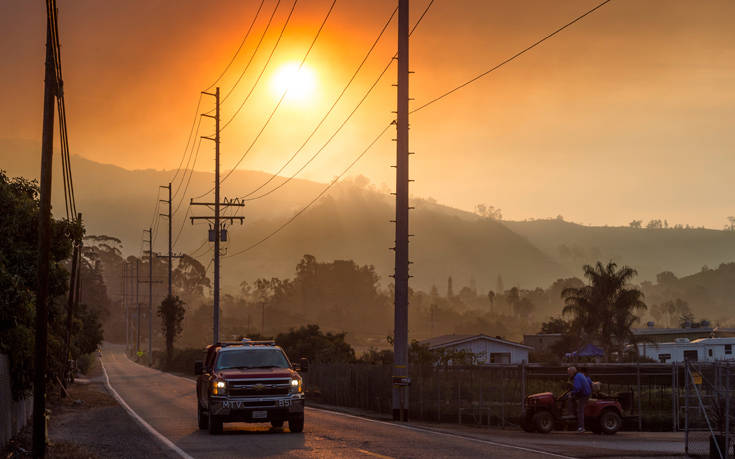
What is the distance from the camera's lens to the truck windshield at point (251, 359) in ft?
84.9

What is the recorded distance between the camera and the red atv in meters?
29.1

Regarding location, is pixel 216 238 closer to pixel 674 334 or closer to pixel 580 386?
pixel 580 386

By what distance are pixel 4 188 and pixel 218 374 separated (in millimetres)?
8120

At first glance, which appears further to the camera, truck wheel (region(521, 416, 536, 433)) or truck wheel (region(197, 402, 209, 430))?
truck wheel (region(521, 416, 536, 433))

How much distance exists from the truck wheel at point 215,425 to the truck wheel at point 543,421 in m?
9.84

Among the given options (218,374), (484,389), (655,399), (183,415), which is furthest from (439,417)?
(655,399)

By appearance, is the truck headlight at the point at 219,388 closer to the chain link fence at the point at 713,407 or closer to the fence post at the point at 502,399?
the chain link fence at the point at 713,407

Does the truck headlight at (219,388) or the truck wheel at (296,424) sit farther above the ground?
the truck headlight at (219,388)

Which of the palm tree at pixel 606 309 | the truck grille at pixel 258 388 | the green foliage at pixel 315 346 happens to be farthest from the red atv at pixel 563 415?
the palm tree at pixel 606 309

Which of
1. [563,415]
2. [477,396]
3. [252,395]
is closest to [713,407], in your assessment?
[563,415]

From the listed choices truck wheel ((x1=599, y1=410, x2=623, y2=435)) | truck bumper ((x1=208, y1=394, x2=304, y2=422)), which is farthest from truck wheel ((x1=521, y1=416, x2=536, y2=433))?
truck bumper ((x1=208, y1=394, x2=304, y2=422))

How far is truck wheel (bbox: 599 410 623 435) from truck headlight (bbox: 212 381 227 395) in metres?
11.9

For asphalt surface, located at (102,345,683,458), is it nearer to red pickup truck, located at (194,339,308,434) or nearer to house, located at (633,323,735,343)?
red pickup truck, located at (194,339,308,434)

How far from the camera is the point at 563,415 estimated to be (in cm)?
2944
